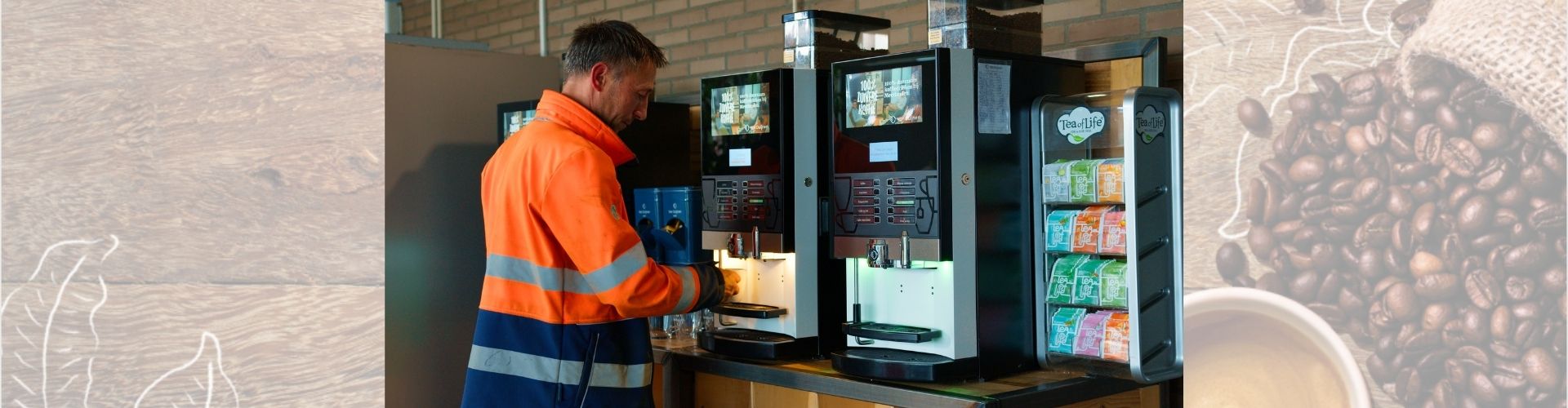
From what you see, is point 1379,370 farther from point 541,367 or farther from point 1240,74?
point 541,367

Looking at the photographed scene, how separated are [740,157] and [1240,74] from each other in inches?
80.2

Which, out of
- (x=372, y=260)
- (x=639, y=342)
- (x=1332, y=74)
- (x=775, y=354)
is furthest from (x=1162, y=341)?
(x=372, y=260)

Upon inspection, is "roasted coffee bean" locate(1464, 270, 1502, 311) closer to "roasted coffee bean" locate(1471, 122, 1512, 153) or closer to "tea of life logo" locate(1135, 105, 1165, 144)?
"roasted coffee bean" locate(1471, 122, 1512, 153)

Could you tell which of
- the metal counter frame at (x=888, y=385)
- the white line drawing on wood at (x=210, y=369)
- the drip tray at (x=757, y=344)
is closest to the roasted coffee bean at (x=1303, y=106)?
the white line drawing on wood at (x=210, y=369)

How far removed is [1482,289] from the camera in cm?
95

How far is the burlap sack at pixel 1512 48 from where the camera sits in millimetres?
911

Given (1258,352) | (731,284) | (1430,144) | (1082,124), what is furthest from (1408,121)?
(731,284)

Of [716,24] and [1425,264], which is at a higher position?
[716,24]

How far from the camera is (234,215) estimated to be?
0.96 meters

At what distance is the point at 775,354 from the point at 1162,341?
2.89ft

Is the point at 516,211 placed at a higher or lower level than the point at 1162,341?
higher

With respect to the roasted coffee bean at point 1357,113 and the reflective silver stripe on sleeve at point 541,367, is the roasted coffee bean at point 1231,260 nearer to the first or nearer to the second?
the roasted coffee bean at point 1357,113

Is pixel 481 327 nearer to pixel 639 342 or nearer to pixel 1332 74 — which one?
pixel 639 342

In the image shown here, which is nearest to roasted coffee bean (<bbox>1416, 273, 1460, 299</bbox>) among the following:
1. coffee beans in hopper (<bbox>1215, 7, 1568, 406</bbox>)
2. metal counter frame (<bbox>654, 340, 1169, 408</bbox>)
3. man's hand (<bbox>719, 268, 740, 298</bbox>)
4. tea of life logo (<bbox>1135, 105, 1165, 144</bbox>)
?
coffee beans in hopper (<bbox>1215, 7, 1568, 406</bbox>)
